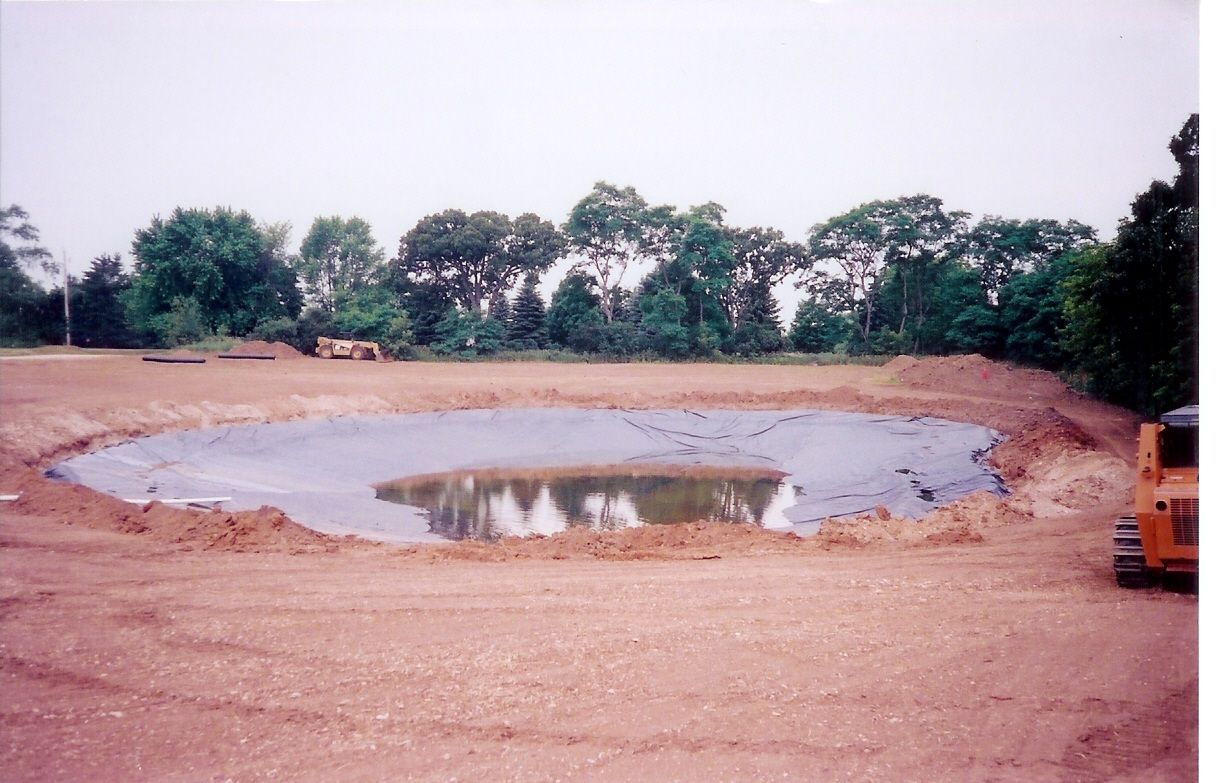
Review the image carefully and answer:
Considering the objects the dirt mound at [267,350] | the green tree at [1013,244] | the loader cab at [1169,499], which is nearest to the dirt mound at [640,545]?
the loader cab at [1169,499]

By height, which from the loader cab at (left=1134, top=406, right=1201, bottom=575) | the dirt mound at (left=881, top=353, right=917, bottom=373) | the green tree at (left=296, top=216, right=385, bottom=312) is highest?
the green tree at (left=296, top=216, right=385, bottom=312)

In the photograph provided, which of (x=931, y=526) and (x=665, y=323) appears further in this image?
(x=665, y=323)

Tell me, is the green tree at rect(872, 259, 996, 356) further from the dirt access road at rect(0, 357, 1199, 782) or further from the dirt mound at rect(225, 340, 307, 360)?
the dirt mound at rect(225, 340, 307, 360)

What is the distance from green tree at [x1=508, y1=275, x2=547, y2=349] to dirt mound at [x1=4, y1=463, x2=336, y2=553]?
1015 centimetres

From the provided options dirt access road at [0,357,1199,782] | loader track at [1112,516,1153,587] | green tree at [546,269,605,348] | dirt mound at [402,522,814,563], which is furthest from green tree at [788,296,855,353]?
loader track at [1112,516,1153,587]

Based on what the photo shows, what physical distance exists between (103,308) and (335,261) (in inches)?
177

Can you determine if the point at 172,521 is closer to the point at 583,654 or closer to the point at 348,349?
the point at 583,654

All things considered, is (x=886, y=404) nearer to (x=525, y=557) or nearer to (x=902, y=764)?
(x=525, y=557)

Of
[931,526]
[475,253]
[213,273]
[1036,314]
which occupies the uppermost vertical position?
[475,253]

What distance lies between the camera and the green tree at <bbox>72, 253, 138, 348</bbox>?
11359mm

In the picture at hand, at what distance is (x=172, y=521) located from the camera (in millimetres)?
6832

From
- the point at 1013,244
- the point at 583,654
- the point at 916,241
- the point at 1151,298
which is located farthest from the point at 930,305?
the point at 583,654

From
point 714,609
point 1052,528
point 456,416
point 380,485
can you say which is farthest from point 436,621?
point 456,416

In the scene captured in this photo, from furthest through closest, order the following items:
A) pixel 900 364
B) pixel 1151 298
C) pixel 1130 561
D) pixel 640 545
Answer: pixel 900 364
pixel 640 545
pixel 1151 298
pixel 1130 561
